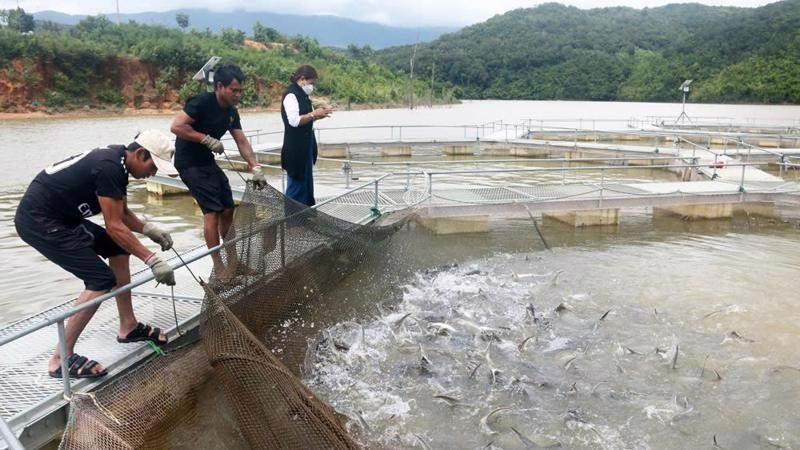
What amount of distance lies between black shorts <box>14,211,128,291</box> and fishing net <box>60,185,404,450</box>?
27.3 inches

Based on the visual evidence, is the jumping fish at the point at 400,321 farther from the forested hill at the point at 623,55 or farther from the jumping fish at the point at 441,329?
the forested hill at the point at 623,55

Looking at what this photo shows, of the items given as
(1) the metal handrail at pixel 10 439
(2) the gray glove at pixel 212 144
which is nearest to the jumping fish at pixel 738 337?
(2) the gray glove at pixel 212 144

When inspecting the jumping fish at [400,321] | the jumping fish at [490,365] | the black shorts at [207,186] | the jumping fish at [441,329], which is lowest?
the jumping fish at [490,365]

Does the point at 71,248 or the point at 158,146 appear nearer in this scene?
the point at 71,248

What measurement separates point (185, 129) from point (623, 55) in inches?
3842

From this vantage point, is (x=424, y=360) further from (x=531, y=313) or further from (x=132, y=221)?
(x=132, y=221)

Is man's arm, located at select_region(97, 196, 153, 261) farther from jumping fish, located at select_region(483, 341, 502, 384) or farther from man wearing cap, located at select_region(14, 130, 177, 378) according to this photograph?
jumping fish, located at select_region(483, 341, 502, 384)

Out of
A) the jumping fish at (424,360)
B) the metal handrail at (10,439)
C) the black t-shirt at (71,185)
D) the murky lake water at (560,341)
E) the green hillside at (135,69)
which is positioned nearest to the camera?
the metal handrail at (10,439)

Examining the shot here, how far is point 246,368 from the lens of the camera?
12.2 ft

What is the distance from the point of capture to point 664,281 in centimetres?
829

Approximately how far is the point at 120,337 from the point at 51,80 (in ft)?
175

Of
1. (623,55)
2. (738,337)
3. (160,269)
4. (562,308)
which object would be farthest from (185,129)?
(623,55)

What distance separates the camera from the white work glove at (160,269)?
386 cm

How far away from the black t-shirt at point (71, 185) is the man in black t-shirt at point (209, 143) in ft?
3.83
